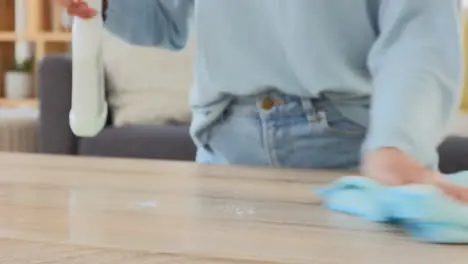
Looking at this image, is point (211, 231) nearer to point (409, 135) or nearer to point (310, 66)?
point (409, 135)

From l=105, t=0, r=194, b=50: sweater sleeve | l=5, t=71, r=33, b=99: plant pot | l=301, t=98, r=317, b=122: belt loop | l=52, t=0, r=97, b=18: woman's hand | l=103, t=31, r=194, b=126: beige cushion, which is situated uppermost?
l=52, t=0, r=97, b=18: woman's hand

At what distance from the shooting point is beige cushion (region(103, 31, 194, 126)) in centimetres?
254

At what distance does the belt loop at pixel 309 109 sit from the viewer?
0.93 meters

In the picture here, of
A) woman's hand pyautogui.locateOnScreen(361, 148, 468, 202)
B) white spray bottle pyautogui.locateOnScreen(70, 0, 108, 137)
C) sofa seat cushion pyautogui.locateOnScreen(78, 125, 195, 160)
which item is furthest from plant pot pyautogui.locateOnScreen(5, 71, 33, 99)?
woman's hand pyautogui.locateOnScreen(361, 148, 468, 202)

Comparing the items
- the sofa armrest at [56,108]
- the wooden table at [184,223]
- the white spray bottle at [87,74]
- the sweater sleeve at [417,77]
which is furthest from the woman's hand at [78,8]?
the sofa armrest at [56,108]

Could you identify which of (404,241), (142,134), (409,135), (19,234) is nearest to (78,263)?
(19,234)

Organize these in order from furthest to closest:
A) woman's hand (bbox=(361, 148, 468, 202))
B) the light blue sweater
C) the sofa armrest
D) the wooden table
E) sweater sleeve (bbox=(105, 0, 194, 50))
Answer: the sofa armrest
sweater sleeve (bbox=(105, 0, 194, 50))
the light blue sweater
woman's hand (bbox=(361, 148, 468, 202))
the wooden table

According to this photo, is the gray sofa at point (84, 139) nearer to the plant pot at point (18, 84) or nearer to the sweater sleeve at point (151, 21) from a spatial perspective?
the sweater sleeve at point (151, 21)

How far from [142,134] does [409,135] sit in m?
1.77

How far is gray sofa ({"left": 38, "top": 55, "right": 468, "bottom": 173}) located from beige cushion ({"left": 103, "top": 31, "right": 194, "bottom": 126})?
8 cm

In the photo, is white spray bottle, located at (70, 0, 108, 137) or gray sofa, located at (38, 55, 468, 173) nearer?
white spray bottle, located at (70, 0, 108, 137)

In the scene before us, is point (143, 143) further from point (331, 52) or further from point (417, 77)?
point (417, 77)

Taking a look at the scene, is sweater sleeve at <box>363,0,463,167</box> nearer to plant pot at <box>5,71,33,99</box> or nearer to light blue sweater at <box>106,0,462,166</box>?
light blue sweater at <box>106,0,462,166</box>

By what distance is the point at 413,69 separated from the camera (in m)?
0.72
